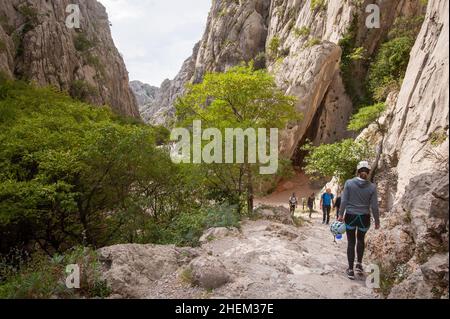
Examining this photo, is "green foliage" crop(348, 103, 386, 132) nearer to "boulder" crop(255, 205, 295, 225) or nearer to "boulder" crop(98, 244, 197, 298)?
"boulder" crop(255, 205, 295, 225)

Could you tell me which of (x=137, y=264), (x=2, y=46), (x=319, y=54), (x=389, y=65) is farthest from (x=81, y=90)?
(x=137, y=264)

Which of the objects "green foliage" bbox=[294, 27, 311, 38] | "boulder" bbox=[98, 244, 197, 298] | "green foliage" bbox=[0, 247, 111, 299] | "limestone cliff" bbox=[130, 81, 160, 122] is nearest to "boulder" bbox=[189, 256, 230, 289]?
"boulder" bbox=[98, 244, 197, 298]

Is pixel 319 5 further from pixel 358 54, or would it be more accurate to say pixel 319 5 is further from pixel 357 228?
pixel 357 228

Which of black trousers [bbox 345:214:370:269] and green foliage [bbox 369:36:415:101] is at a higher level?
green foliage [bbox 369:36:415:101]

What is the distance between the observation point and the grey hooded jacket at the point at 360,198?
5715 millimetres

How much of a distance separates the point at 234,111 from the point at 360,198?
11.6 m

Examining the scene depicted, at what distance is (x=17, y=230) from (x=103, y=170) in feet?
13.2

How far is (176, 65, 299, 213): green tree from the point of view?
15.4 m

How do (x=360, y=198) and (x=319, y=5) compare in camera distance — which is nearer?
(x=360, y=198)

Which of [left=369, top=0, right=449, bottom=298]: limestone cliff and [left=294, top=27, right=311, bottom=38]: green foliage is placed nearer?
[left=369, top=0, right=449, bottom=298]: limestone cliff

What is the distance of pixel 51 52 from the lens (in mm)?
38562

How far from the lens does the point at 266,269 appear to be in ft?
20.8

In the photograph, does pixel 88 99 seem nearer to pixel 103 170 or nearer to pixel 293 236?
pixel 103 170
